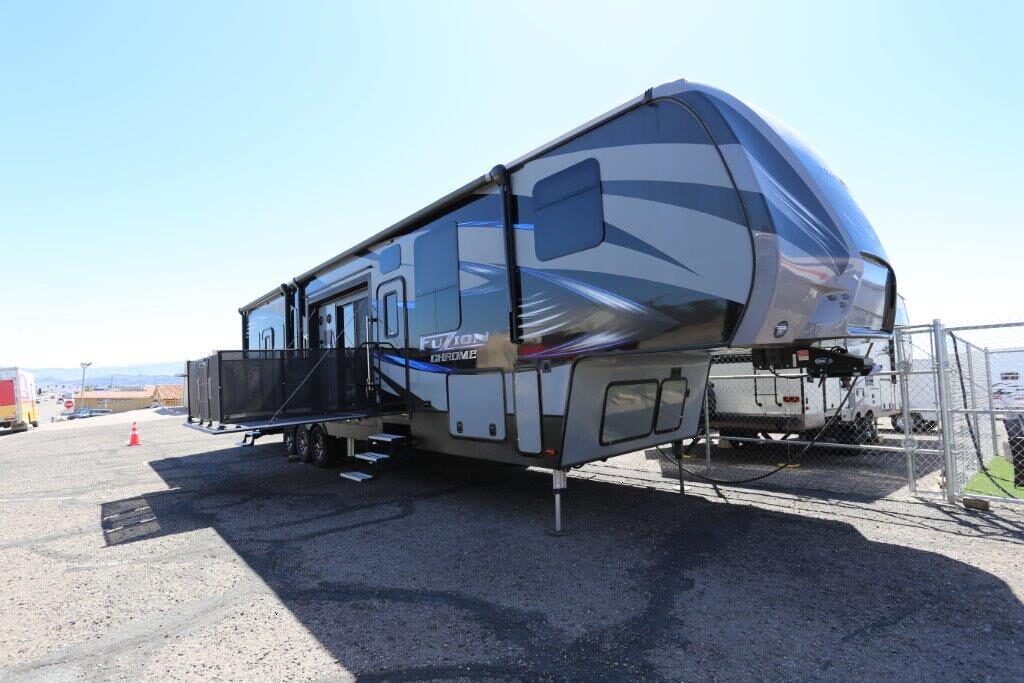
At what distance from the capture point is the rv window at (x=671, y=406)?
219 inches

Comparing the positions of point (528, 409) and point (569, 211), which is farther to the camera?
point (528, 409)

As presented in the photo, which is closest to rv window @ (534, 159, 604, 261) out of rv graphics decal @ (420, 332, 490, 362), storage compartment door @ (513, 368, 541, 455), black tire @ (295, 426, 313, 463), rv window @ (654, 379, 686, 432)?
storage compartment door @ (513, 368, 541, 455)

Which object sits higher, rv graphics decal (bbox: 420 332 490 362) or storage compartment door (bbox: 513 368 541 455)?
rv graphics decal (bbox: 420 332 490 362)

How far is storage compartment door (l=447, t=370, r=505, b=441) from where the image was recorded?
5.22 metres

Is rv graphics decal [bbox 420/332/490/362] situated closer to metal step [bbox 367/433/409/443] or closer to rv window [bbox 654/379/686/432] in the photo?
metal step [bbox 367/433/409/443]

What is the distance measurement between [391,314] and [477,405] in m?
2.14

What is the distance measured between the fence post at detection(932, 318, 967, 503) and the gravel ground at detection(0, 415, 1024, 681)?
0.31 m

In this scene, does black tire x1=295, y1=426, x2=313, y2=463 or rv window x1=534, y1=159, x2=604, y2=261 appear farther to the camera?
black tire x1=295, y1=426, x2=313, y2=463

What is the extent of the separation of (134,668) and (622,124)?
458cm

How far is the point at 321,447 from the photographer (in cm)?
860

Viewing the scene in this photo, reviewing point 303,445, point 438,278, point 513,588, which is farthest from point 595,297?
point 303,445

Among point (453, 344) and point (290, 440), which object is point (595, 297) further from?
point (290, 440)

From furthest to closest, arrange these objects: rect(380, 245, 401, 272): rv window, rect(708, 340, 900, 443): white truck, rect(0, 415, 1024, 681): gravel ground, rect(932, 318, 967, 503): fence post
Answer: rect(708, 340, 900, 443): white truck, rect(380, 245, 401, 272): rv window, rect(932, 318, 967, 503): fence post, rect(0, 415, 1024, 681): gravel ground

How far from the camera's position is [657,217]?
3.99 m
